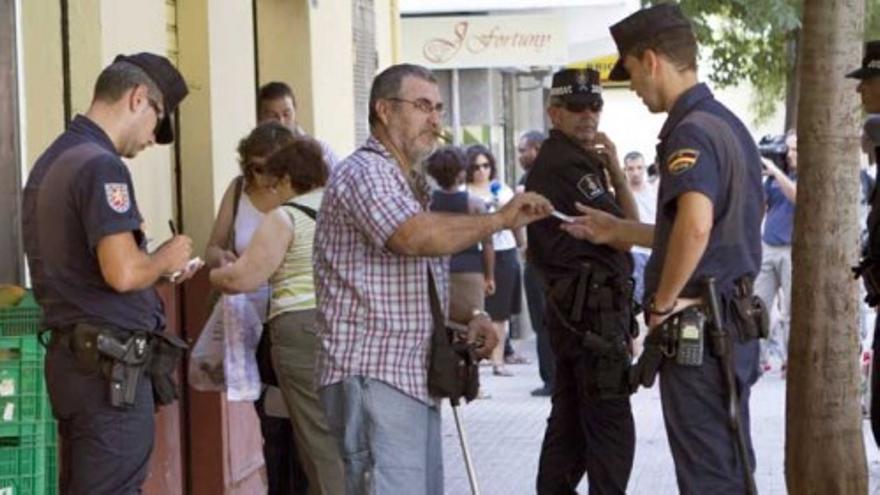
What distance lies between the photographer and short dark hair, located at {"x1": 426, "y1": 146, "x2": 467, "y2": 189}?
14.7 meters

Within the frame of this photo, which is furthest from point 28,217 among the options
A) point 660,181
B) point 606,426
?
point 606,426

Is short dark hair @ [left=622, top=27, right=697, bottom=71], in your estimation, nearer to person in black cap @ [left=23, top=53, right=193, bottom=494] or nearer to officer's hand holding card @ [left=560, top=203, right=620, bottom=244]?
officer's hand holding card @ [left=560, top=203, right=620, bottom=244]

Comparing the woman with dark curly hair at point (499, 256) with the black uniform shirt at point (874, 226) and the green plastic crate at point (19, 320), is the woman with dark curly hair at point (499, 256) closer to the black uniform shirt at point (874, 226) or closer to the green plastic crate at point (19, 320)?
the black uniform shirt at point (874, 226)

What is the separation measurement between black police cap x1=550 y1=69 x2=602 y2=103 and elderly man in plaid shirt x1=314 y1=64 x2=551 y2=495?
8.14 ft

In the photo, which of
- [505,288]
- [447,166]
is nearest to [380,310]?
[447,166]

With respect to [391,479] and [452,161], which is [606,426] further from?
[452,161]

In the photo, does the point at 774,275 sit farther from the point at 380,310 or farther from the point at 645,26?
the point at 380,310

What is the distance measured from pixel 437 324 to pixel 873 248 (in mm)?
2300

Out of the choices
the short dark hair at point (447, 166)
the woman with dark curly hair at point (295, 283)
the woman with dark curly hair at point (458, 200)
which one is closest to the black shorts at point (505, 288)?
the woman with dark curly hair at point (458, 200)

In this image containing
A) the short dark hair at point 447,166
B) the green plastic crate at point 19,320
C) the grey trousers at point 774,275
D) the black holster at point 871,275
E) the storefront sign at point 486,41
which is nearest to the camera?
the green plastic crate at point 19,320

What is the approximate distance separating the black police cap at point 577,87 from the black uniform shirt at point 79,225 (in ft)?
8.85

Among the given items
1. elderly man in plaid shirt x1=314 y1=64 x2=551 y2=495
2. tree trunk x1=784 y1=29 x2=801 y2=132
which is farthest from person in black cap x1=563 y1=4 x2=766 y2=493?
tree trunk x1=784 y1=29 x2=801 y2=132

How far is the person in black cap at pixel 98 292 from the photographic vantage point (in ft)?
19.5

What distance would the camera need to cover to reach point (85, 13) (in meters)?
8.12
